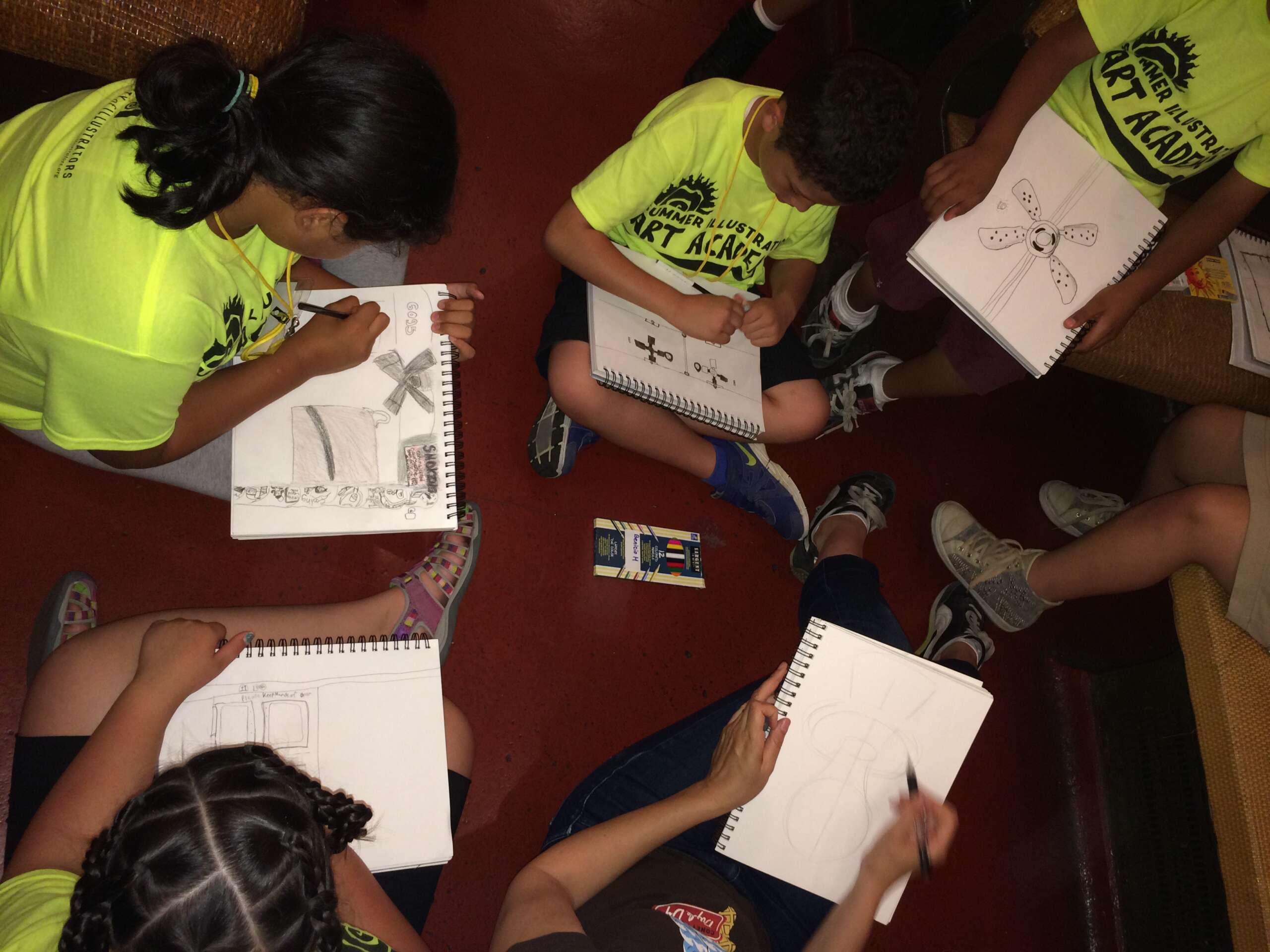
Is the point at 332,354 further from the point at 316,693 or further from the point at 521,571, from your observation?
the point at 521,571

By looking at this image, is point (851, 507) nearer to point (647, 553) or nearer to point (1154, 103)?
point (647, 553)

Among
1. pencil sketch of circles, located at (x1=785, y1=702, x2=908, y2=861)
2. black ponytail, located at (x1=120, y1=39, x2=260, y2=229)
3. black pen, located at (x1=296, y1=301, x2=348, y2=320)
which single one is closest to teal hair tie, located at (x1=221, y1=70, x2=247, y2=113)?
black ponytail, located at (x1=120, y1=39, x2=260, y2=229)

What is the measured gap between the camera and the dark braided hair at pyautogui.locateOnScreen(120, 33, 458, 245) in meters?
0.78

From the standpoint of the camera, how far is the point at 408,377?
3.91ft

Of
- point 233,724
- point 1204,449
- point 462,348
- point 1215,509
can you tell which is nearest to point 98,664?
point 233,724

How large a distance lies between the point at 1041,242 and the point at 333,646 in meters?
1.34

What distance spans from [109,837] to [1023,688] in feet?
5.74

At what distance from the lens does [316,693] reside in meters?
1.01

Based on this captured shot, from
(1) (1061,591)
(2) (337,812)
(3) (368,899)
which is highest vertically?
(1) (1061,591)

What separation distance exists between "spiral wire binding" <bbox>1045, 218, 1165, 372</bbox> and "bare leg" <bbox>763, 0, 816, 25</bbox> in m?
0.92

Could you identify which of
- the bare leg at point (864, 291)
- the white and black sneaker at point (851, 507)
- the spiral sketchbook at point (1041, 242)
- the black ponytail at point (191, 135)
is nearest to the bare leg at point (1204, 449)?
the spiral sketchbook at point (1041, 242)

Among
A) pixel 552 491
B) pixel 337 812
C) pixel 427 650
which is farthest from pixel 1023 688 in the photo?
pixel 337 812

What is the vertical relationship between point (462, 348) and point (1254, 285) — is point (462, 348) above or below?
below

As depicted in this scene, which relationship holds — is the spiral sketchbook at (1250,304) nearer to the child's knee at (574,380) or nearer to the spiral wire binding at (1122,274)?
the spiral wire binding at (1122,274)
